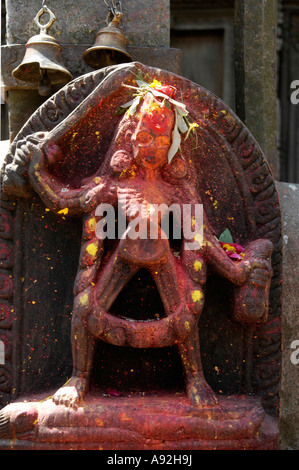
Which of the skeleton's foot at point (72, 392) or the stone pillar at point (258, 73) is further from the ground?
the stone pillar at point (258, 73)

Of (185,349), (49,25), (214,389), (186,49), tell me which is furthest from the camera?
(186,49)

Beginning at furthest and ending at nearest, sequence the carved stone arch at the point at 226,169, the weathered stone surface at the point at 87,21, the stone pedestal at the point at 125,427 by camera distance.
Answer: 1. the weathered stone surface at the point at 87,21
2. the carved stone arch at the point at 226,169
3. the stone pedestal at the point at 125,427

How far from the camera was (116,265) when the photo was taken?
109 inches

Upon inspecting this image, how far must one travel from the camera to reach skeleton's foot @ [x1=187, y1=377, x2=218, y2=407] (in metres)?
2.68

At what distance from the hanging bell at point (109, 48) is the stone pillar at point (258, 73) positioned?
3.03 feet

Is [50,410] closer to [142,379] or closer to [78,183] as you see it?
[142,379]

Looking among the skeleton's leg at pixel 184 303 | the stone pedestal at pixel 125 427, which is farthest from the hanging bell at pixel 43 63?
the stone pedestal at pixel 125 427

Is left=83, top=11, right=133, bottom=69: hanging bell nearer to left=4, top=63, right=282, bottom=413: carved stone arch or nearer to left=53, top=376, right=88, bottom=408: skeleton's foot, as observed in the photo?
left=4, top=63, right=282, bottom=413: carved stone arch

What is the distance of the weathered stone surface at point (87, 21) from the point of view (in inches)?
136

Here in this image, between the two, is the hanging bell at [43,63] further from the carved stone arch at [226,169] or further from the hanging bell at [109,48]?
the carved stone arch at [226,169]

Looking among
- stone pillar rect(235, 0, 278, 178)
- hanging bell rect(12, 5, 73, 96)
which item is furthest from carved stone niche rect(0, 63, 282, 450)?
stone pillar rect(235, 0, 278, 178)

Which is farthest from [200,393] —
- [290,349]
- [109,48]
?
[109,48]

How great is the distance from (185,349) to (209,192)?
79 cm
